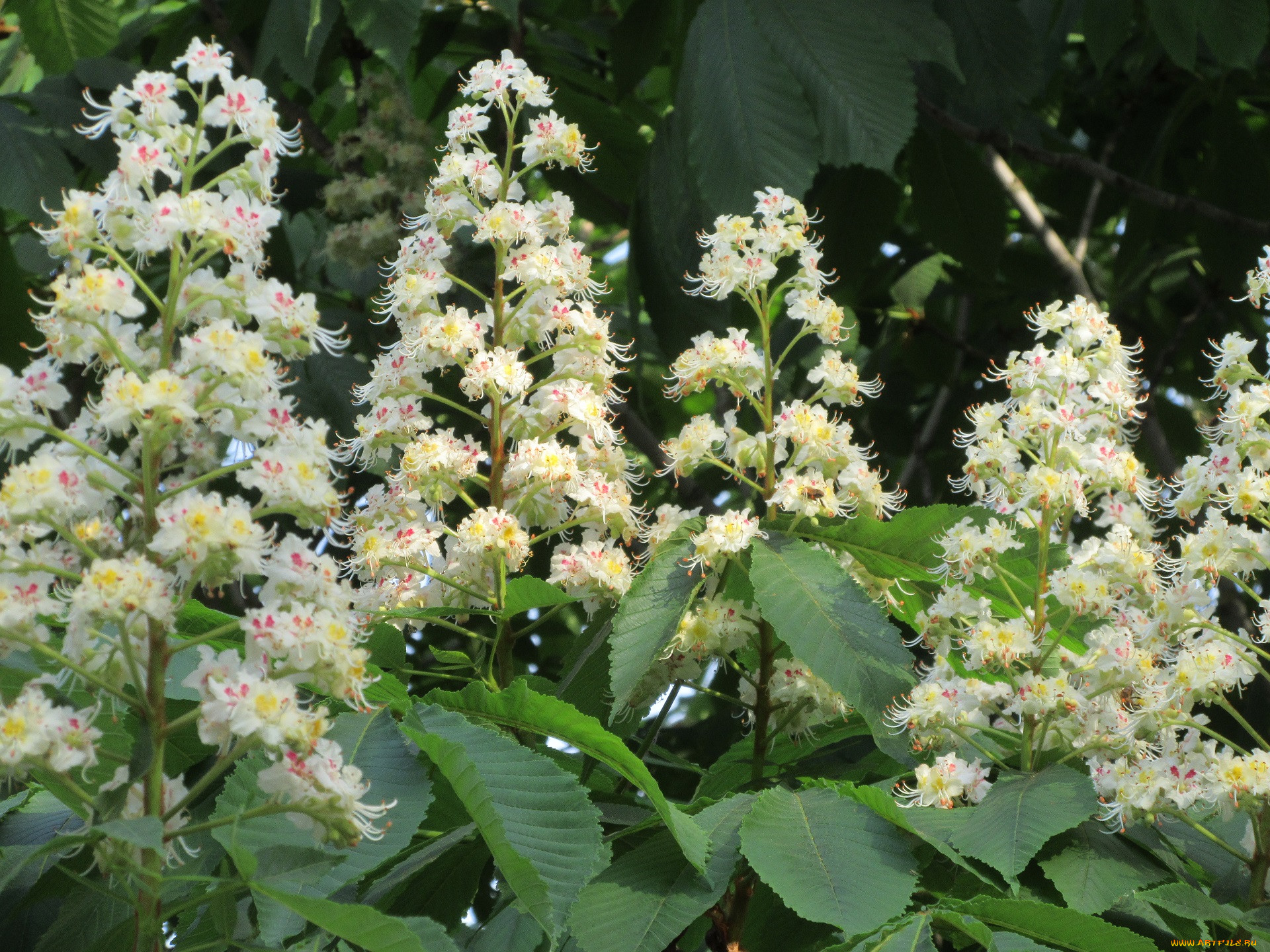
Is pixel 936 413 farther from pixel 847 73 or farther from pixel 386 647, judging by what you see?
pixel 386 647

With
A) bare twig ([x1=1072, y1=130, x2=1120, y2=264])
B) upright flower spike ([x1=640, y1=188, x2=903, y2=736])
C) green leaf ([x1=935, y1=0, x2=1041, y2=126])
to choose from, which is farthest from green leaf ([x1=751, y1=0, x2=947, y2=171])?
bare twig ([x1=1072, y1=130, x2=1120, y2=264])

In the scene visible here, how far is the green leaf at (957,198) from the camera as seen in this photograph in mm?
4008

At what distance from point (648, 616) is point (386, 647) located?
46cm

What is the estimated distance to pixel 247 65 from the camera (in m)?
3.99

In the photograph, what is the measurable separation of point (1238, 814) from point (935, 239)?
2318mm

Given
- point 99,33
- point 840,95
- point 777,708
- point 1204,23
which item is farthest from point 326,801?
point 99,33

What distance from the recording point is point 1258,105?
554 cm

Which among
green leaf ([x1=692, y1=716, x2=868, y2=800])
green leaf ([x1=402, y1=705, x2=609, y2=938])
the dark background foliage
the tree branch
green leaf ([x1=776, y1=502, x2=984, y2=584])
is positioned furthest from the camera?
the tree branch

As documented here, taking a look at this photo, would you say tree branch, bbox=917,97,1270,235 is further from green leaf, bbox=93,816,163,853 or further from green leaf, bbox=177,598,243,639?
green leaf, bbox=93,816,163,853

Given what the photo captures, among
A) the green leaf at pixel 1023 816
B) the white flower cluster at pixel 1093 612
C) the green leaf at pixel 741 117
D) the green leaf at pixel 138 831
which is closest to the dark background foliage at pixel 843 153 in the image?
the green leaf at pixel 741 117

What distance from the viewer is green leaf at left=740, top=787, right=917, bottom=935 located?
172 centimetres

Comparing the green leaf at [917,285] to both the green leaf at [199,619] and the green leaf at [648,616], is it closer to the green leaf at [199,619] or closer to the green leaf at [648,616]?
the green leaf at [648,616]

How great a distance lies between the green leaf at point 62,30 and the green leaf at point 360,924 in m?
3.44

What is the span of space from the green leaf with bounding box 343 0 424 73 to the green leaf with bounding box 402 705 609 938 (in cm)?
164
